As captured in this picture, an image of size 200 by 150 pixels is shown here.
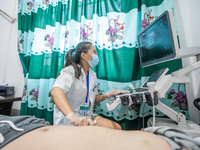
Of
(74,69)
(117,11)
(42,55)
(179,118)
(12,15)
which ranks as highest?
(12,15)

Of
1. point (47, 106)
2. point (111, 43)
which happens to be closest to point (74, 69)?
point (111, 43)

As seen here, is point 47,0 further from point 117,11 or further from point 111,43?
point 111,43

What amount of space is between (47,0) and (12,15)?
31.4 inches

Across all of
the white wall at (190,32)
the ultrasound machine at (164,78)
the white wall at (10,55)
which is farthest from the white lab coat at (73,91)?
the white wall at (10,55)

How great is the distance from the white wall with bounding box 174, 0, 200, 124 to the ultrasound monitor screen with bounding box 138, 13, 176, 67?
48 centimetres

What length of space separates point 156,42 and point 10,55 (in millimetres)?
2206

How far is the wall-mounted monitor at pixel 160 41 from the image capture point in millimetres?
707

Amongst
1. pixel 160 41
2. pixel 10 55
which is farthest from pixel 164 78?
pixel 10 55

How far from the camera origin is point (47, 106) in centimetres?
145

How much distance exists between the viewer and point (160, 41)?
836mm

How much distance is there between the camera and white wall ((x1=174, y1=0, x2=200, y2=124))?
111 cm

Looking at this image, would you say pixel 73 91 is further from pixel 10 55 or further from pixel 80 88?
pixel 10 55

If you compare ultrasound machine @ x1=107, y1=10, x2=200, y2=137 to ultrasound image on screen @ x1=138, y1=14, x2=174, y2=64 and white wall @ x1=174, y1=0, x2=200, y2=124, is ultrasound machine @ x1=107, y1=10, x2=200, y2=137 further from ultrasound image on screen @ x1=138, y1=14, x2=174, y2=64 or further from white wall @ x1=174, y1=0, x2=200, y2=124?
white wall @ x1=174, y1=0, x2=200, y2=124

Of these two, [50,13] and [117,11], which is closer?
[117,11]
